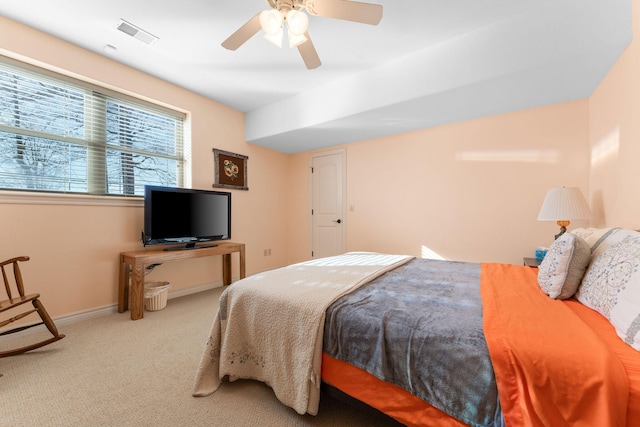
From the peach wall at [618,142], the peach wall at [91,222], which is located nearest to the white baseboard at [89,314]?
the peach wall at [91,222]

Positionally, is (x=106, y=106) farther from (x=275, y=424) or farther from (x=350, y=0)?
(x=275, y=424)

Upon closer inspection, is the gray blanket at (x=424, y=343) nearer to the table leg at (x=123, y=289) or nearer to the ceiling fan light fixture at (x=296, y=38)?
the ceiling fan light fixture at (x=296, y=38)

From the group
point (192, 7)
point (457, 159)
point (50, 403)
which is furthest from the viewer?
point (457, 159)

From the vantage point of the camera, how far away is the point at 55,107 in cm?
253

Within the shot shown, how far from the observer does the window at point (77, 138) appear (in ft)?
7.59

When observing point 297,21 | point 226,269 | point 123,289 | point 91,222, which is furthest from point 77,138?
point 297,21

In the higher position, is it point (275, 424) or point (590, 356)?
point (590, 356)

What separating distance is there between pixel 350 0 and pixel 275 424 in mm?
2392

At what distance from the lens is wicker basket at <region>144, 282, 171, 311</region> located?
2773 millimetres

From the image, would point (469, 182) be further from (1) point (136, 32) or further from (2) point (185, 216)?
(1) point (136, 32)

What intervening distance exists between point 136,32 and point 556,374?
3.56 m

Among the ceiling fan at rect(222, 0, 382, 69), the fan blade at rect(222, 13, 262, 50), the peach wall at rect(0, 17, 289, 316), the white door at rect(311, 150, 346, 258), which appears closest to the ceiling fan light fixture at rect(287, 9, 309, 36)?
the ceiling fan at rect(222, 0, 382, 69)

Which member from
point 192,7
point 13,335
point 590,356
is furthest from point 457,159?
point 13,335

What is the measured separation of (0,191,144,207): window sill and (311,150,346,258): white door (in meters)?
2.58
